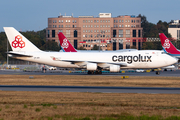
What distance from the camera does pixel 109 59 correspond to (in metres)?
59.4

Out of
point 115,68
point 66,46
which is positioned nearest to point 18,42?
point 115,68

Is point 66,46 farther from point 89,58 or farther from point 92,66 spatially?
point 92,66

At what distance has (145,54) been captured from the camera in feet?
196

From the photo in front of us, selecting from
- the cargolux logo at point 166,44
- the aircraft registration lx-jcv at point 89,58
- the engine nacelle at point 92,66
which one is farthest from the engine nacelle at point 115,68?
the cargolux logo at point 166,44

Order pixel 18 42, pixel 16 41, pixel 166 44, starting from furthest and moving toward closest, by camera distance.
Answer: pixel 166 44
pixel 18 42
pixel 16 41

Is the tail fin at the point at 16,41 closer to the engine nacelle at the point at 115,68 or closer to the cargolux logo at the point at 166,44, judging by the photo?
the engine nacelle at the point at 115,68

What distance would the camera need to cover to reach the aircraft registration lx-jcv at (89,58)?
192 ft

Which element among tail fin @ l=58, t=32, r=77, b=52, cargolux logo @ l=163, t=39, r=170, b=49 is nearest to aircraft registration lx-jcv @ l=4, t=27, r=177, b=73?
tail fin @ l=58, t=32, r=77, b=52

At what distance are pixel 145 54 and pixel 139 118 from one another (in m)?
44.6

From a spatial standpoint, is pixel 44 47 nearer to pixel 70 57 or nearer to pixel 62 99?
pixel 70 57

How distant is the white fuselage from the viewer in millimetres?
58688

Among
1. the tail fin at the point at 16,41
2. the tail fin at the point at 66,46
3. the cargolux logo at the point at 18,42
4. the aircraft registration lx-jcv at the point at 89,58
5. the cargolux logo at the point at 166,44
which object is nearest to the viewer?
the tail fin at the point at 16,41

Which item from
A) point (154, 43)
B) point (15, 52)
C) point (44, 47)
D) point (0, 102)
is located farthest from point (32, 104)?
point (154, 43)

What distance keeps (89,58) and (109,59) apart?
3.90m
